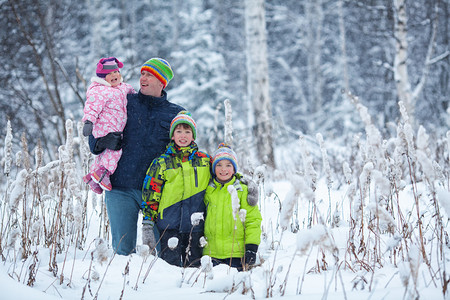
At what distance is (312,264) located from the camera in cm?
235

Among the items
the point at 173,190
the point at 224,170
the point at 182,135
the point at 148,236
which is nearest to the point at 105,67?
the point at 182,135

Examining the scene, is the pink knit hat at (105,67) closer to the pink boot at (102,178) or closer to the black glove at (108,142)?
the black glove at (108,142)

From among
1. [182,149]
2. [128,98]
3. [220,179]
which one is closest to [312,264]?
[220,179]

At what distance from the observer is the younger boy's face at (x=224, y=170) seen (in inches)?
110

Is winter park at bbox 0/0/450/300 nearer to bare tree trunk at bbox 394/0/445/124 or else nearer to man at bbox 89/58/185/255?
man at bbox 89/58/185/255

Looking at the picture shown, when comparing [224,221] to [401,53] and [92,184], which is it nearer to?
[92,184]

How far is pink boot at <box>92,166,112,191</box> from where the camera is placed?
2.64m

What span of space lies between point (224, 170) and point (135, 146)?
26.4 inches

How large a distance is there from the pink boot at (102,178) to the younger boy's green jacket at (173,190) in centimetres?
25

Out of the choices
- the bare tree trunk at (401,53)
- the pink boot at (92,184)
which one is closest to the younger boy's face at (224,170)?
the pink boot at (92,184)

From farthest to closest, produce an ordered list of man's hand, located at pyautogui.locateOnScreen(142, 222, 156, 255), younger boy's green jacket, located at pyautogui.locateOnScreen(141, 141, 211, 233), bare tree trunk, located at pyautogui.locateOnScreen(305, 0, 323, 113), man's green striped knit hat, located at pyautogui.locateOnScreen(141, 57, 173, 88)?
bare tree trunk, located at pyautogui.locateOnScreen(305, 0, 323, 113) → man's green striped knit hat, located at pyautogui.locateOnScreen(141, 57, 173, 88) → younger boy's green jacket, located at pyautogui.locateOnScreen(141, 141, 211, 233) → man's hand, located at pyautogui.locateOnScreen(142, 222, 156, 255)

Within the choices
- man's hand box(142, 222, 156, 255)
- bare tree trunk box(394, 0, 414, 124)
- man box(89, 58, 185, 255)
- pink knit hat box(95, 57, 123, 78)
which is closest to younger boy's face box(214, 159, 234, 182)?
→ man box(89, 58, 185, 255)

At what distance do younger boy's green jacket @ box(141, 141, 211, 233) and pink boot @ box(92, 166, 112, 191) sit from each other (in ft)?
0.81

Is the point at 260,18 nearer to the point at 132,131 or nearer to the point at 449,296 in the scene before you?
the point at 132,131
